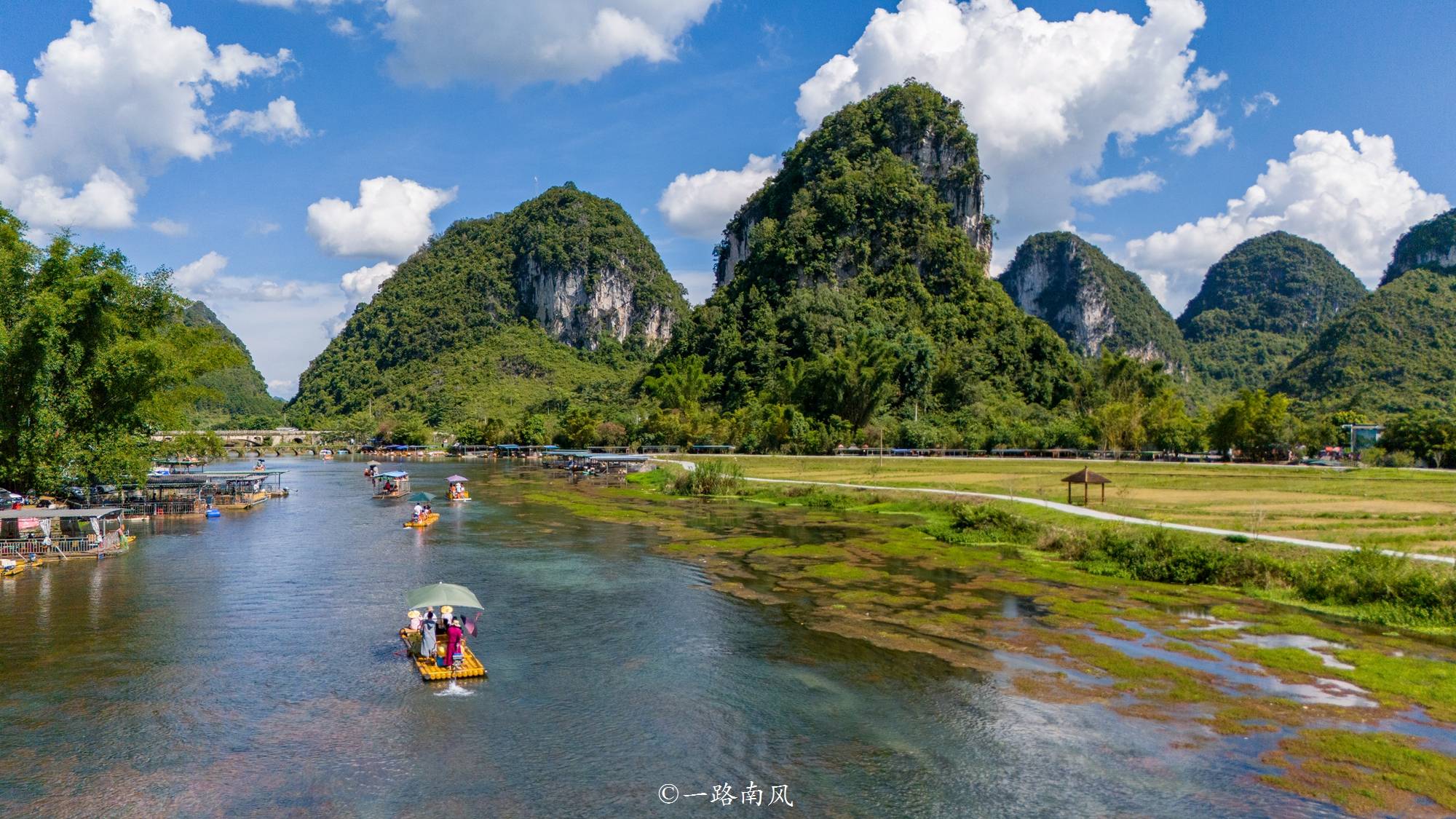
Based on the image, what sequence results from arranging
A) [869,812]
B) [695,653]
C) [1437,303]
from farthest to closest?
[1437,303] → [695,653] → [869,812]

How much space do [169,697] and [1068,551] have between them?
3320 centimetres

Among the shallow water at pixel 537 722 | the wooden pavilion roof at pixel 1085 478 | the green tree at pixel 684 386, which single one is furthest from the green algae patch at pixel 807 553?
the green tree at pixel 684 386

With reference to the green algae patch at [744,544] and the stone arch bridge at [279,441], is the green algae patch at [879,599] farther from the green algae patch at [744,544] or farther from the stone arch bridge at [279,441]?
the stone arch bridge at [279,441]

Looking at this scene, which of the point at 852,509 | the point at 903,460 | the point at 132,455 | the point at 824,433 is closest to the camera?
the point at 132,455

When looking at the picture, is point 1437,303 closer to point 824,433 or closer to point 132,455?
point 824,433

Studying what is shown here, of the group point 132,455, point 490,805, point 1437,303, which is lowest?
point 490,805

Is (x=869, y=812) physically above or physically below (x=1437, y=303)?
below

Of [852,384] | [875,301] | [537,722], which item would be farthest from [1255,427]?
[537,722]

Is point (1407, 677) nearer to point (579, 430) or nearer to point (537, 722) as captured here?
point (537, 722)

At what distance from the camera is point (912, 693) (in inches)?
760

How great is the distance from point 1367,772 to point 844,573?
66.5 feet

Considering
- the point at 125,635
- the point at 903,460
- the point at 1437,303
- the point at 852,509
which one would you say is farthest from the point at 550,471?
the point at 1437,303

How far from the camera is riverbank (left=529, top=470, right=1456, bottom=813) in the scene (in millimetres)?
16062

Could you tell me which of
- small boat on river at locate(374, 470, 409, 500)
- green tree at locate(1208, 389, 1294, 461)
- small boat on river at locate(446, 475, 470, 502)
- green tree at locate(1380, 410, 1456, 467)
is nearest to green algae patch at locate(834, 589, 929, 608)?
small boat on river at locate(446, 475, 470, 502)
